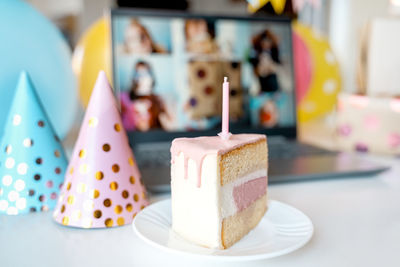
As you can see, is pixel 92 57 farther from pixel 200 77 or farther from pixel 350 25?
pixel 350 25

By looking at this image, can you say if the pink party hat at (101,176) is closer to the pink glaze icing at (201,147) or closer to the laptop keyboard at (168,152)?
the pink glaze icing at (201,147)

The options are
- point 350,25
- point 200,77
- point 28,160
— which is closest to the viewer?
point 28,160

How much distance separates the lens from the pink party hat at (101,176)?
1.50 feet

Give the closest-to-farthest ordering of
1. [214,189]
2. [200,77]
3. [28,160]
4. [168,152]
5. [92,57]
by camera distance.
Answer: [214,189], [28,160], [168,152], [200,77], [92,57]

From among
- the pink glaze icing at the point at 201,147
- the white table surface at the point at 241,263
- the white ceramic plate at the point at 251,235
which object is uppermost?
the pink glaze icing at the point at 201,147

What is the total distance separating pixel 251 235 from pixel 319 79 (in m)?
0.91

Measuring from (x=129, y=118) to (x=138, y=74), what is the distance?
0.36 feet

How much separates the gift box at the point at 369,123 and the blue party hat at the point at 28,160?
2.52ft

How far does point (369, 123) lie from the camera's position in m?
0.95

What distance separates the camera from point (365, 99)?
961 mm

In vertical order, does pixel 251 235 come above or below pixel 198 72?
below

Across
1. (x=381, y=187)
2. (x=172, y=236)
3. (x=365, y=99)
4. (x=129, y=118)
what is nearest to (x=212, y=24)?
(x=129, y=118)

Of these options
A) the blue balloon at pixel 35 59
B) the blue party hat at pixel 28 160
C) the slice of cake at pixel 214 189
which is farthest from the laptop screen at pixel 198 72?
the slice of cake at pixel 214 189

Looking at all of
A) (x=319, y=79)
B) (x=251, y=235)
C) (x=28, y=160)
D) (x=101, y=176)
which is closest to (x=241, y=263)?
(x=251, y=235)
